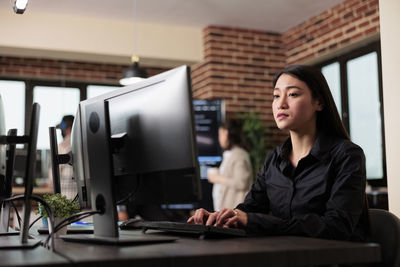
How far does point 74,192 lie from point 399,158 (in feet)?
6.02

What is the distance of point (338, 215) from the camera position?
1.56 m

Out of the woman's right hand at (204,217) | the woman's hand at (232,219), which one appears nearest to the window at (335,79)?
the woman's right hand at (204,217)

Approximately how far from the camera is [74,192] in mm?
2119

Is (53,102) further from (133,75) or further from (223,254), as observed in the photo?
(223,254)

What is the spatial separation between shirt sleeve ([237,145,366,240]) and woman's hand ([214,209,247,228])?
2cm

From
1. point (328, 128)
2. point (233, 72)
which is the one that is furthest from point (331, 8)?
point (328, 128)

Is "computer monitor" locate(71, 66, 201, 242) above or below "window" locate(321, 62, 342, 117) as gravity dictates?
below

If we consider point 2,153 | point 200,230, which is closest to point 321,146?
point 200,230

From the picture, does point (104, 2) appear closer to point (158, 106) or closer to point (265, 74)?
point (265, 74)

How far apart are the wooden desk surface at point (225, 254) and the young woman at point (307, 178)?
0.23m

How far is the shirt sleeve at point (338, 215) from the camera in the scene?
4.94 feet

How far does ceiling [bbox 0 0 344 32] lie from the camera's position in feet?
18.9

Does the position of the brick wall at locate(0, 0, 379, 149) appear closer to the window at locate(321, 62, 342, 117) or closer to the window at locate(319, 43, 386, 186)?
the window at locate(321, 62, 342, 117)

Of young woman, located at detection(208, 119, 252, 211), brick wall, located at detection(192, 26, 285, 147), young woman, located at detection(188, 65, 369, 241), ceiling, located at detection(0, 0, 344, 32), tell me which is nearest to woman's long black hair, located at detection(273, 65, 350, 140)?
young woman, located at detection(188, 65, 369, 241)
